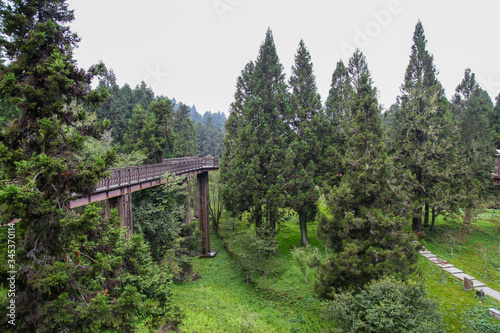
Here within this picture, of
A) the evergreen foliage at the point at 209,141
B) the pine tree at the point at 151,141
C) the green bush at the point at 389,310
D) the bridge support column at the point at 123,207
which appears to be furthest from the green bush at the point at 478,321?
the evergreen foliage at the point at 209,141

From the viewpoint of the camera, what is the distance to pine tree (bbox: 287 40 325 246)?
19984 mm

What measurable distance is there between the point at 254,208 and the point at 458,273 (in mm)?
14313

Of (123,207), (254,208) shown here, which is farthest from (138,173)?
(254,208)

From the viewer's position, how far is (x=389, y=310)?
350 inches

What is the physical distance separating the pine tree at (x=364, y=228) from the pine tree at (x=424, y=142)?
979 centimetres

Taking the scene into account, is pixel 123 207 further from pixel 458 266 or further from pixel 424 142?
pixel 424 142

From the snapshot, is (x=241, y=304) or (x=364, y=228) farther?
(x=241, y=304)

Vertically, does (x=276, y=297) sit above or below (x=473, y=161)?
below

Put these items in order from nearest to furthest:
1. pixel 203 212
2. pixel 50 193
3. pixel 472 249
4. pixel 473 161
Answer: pixel 50 193 → pixel 472 249 → pixel 203 212 → pixel 473 161

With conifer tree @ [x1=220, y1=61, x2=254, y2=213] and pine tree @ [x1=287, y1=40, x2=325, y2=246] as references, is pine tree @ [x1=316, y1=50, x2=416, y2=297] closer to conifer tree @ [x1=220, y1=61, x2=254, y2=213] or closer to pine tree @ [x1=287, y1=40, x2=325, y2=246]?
pine tree @ [x1=287, y1=40, x2=325, y2=246]

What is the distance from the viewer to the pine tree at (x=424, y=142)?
21.3 m

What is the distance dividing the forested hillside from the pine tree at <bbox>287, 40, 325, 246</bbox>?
0.54 feet

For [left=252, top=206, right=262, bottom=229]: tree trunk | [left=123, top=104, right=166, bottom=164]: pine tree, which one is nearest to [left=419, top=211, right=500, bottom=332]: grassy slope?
[left=252, top=206, right=262, bottom=229]: tree trunk

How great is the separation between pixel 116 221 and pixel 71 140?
2.36m
